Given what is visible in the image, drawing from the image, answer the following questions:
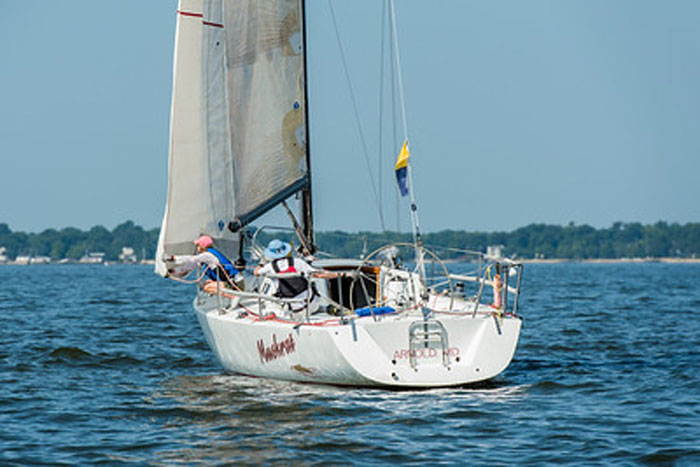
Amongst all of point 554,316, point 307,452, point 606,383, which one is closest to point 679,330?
point 554,316

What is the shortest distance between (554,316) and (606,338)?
645 cm

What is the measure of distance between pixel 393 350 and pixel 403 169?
2.90 m

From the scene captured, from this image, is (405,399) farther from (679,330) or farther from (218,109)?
(679,330)

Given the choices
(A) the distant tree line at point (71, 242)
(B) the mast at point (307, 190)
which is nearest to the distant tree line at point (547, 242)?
(A) the distant tree line at point (71, 242)

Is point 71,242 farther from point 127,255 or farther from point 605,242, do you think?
→ point 605,242

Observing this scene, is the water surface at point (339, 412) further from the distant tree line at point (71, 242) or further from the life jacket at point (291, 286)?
the distant tree line at point (71, 242)

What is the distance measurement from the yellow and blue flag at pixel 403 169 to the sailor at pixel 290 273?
1561 millimetres

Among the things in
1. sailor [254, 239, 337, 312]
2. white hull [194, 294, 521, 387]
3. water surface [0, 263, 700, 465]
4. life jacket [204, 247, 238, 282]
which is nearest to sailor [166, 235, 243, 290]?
life jacket [204, 247, 238, 282]

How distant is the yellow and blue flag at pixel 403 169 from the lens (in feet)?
43.7

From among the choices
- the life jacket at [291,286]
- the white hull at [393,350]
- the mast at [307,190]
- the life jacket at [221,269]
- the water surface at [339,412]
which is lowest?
the water surface at [339,412]

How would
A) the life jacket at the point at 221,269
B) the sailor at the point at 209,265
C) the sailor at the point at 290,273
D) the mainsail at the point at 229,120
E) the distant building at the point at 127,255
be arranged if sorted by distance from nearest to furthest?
the sailor at the point at 290,273
the sailor at the point at 209,265
the life jacket at the point at 221,269
the mainsail at the point at 229,120
the distant building at the point at 127,255

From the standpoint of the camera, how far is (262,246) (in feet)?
52.0

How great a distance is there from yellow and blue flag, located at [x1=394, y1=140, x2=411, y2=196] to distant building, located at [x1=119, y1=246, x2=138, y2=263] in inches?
6755

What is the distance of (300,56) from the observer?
15734mm
